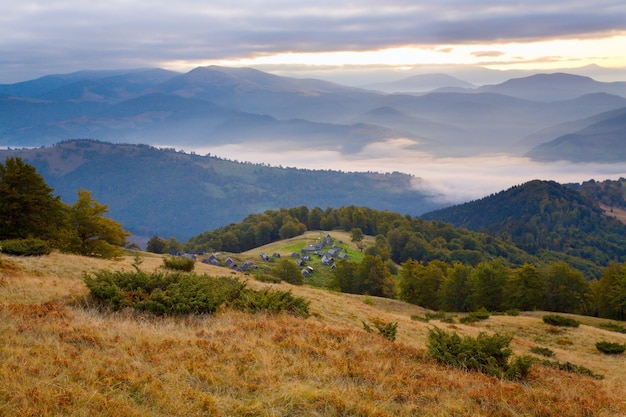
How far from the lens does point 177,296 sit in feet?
53.1

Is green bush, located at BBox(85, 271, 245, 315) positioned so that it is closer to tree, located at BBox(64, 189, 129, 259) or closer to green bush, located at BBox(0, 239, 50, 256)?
green bush, located at BBox(0, 239, 50, 256)

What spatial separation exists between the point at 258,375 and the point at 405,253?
5073 inches

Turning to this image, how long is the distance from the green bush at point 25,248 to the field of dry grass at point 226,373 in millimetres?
9694

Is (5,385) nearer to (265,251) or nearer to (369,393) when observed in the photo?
(369,393)

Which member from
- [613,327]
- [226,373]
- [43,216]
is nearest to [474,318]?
[613,327]

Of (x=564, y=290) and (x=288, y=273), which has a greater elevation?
(x=564, y=290)

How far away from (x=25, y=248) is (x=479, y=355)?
24.7 metres

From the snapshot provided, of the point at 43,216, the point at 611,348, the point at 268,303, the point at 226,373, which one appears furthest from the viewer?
the point at 43,216

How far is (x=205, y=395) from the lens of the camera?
29.9 ft

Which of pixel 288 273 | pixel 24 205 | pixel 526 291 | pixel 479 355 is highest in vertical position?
pixel 24 205

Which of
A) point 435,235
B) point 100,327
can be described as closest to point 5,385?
point 100,327

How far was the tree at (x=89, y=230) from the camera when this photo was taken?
3909 cm

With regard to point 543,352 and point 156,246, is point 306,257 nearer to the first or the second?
point 156,246

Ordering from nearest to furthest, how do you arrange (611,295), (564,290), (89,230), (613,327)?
1. (613,327)
2. (89,230)
3. (611,295)
4. (564,290)
